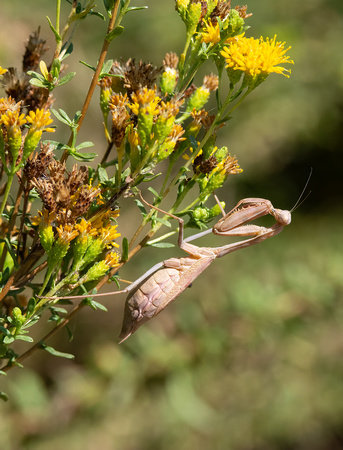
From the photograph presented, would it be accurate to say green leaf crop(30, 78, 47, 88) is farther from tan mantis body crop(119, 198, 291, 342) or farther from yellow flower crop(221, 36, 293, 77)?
tan mantis body crop(119, 198, 291, 342)

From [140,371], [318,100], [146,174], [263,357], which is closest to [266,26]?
[318,100]

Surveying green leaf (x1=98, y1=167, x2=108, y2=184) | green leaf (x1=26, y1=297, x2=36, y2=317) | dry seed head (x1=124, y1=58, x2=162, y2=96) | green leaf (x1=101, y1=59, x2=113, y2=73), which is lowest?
green leaf (x1=26, y1=297, x2=36, y2=317)

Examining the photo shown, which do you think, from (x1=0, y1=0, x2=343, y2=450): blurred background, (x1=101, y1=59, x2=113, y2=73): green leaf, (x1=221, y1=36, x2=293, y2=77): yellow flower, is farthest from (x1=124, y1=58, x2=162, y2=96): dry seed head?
(x1=0, y1=0, x2=343, y2=450): blurred background

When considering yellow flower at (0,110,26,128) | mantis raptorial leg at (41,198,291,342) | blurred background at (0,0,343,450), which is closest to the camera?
yellow flower at (0,110,26,128)

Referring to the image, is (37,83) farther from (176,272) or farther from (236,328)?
(236,328)

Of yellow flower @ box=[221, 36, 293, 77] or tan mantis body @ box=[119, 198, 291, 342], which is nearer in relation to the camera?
yellow flower @ box=[221, 36, 293, 77]

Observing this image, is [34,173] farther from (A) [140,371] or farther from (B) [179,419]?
(B) [179,419]
